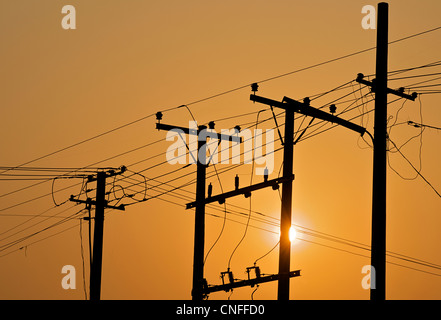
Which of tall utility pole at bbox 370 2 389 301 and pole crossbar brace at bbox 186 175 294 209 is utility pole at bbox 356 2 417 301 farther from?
pole crossbar brace at bbox 186 175 294 209

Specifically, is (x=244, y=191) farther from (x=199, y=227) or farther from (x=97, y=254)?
(x=97, y=254)

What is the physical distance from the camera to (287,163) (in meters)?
28.3

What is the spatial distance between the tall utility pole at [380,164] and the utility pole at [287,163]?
3.73 m

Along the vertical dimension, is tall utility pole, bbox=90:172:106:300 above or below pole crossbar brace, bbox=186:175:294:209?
below

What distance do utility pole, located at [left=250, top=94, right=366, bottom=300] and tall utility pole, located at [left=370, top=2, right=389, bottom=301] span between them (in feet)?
12.2

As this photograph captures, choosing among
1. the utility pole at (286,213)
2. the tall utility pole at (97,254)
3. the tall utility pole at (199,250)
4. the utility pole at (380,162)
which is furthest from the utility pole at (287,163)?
the tall utility pole at (97,254)

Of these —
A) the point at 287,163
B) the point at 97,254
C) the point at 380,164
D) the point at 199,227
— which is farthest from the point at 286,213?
the point at 97,254

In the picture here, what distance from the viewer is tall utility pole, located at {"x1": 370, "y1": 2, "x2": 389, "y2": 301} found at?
69.4 ft

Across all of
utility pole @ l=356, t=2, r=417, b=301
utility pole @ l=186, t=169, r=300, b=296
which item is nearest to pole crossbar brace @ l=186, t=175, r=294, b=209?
utility pole @ l=186, t=169, r=300, b=296

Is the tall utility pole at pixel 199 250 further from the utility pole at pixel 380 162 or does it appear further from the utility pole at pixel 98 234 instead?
the utility pole at pixel 380 162

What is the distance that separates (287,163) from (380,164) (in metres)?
6.50
